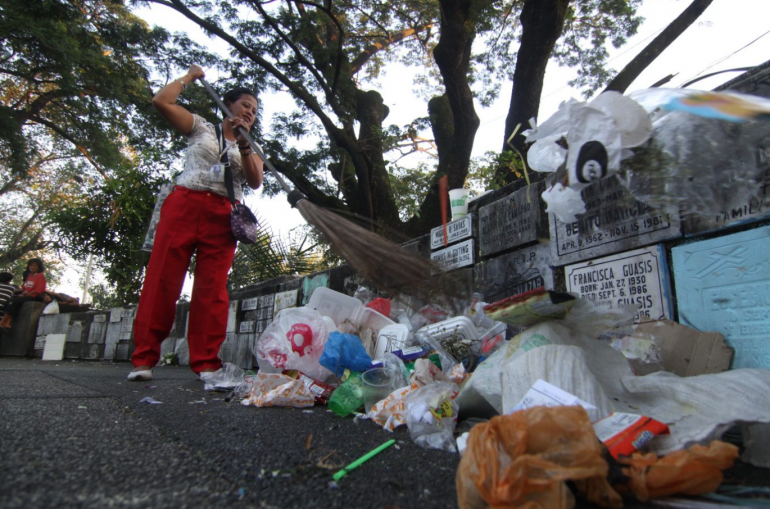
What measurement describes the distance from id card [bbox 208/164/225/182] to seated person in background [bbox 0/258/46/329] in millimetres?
7642

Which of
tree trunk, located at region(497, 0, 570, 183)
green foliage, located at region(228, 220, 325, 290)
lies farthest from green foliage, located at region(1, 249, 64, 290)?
tree trunk, located at region(497, 0, 570, 183)

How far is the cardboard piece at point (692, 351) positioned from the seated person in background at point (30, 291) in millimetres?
10013

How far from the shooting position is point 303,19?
7.88 m

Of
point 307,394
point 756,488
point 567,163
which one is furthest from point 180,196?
point 756,488

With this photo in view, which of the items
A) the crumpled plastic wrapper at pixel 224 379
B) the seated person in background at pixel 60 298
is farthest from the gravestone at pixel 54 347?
the crumpled plastic wrapper at pixel 224 379

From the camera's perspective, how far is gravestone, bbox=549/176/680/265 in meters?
1.96

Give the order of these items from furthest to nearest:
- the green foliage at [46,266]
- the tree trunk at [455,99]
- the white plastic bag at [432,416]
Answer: the green foliage at [46,266]
the tree trunk at [455,99]
the white plastic bag at [432,416]

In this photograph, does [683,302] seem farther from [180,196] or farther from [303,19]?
[303,19]

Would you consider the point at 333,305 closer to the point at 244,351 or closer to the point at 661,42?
the point at 244,351

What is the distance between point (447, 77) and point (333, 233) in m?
5.27

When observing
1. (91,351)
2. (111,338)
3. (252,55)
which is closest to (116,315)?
Answer: (111,338)

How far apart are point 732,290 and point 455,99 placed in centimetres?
632

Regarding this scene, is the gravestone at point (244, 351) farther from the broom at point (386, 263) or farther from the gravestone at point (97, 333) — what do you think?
the gravestone at point (97, 333)

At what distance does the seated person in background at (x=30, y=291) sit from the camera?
8.49 meters
